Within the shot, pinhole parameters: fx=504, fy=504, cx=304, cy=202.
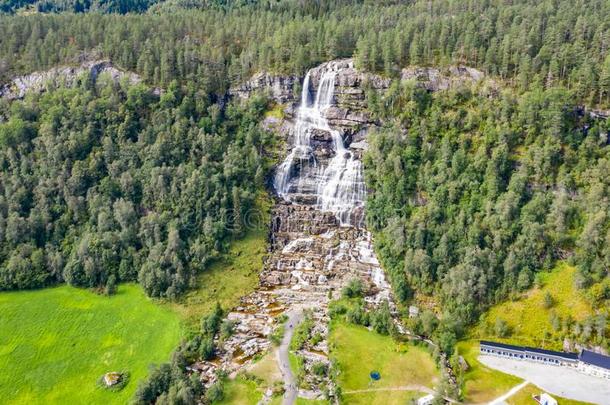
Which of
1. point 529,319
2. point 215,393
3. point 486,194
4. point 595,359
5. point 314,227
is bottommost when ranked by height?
point 215,393

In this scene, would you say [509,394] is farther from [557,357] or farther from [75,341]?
[75,341]

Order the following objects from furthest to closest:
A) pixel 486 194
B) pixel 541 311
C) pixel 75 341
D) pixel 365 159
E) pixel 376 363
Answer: pixel 365 159
pixel 486 194
pixel 75 341
pixel 541 311
pixel 376 363

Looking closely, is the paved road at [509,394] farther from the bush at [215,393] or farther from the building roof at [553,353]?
the bush at [215,393]

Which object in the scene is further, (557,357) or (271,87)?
(271,87)

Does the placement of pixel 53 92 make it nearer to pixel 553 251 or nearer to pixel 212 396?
pixel 212 396

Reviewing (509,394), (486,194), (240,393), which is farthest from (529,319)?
(240,393)

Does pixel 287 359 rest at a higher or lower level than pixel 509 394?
lower
